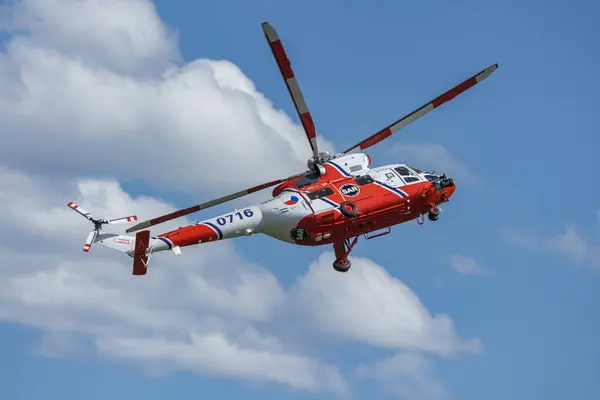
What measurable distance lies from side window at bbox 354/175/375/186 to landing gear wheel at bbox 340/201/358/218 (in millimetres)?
2025

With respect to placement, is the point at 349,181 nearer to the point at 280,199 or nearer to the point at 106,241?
the point at 280,199

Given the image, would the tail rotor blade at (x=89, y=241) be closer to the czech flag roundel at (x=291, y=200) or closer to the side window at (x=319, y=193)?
the czech flag roundel at (x=291, y=200)

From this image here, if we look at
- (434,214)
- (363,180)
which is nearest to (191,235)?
(363,180)

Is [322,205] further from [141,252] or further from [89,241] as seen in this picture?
[89,241]

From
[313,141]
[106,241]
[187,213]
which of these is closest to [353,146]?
[313,141]

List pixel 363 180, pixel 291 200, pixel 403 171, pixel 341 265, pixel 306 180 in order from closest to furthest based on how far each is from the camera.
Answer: pixel 291 200
pixel 306 180
pixel 363 180
pixel 341 265
pixel 403 171

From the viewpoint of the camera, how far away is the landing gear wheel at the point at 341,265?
58625 mm

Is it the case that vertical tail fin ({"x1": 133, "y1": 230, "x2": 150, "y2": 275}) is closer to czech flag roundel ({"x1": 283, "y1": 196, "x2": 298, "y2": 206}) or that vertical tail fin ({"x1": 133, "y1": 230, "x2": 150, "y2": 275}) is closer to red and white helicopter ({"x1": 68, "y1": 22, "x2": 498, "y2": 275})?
red and white helicopter ({"x1": 68, "y1": 22, "x2": 498, "y2": 275})

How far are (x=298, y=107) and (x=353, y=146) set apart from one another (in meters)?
6.51

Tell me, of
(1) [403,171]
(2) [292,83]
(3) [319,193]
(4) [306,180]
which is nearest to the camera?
(2) [292,83]

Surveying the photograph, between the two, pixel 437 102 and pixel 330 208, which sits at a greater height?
pixel 437 102

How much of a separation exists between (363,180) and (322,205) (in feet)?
11.3

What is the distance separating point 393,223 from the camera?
190 ft

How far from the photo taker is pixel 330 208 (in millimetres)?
55062
